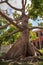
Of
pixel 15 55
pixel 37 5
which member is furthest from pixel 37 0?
pixel 15 55

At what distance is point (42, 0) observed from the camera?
1252 centimetres

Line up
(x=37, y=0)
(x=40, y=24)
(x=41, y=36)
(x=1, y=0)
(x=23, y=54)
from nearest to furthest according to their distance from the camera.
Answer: (x=37, y=0)
(x=1, y=0)
(x=40, y=24)
(x=23, y=54)
(x=41, y=36)

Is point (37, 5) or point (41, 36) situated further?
point (41, 36)

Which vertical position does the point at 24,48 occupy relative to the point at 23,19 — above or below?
below

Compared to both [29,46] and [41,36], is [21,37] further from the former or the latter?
[41,36]

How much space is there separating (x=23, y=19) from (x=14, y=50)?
2.53m

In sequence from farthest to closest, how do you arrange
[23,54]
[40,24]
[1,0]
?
[23,54] → [40,24] → [1,0]

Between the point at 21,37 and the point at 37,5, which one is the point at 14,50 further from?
the point at 37,5

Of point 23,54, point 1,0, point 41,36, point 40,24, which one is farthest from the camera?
point 41,36

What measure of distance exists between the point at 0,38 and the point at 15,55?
2.13 m

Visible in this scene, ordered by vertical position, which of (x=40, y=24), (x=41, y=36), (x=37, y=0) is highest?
(x=37, y=0)

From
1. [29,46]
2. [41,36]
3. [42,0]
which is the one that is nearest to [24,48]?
[29,46]

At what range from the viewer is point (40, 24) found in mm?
19047

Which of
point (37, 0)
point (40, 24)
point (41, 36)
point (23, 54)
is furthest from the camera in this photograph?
point (41, 36)
